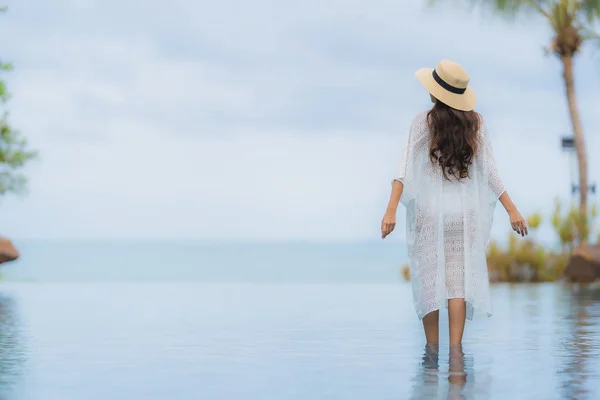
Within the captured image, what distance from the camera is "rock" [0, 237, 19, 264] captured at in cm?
2039

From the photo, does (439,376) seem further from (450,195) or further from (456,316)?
(450,195)

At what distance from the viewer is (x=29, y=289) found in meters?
19.3

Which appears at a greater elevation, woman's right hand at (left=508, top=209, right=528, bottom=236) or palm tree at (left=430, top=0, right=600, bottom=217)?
palm tree at (left=430, top=0, right=600, bottom=217)

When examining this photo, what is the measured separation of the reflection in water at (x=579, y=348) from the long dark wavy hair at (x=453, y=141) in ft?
4.44

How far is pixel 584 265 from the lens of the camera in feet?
70.2

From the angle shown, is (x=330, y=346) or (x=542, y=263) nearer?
(x=330, y=346)

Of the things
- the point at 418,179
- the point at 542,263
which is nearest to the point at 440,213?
the point at 418,179

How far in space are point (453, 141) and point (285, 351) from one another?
1863 millimetres

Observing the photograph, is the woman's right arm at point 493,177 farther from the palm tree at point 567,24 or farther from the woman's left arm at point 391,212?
the palm tree at point 567,24

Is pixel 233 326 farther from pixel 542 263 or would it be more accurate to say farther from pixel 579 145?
pixel 579 145

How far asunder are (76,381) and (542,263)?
1640 cm

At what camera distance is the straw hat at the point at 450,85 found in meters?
7.77

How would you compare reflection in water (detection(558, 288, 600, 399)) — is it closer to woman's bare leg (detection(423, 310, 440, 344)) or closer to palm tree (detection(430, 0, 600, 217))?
woman's bare leg (detection(423, 310, 440, 344))

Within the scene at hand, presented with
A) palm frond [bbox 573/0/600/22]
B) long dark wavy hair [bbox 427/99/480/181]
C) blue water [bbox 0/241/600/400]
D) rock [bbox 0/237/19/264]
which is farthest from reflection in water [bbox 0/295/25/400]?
palm frond [bbox 573/0/600/22]
